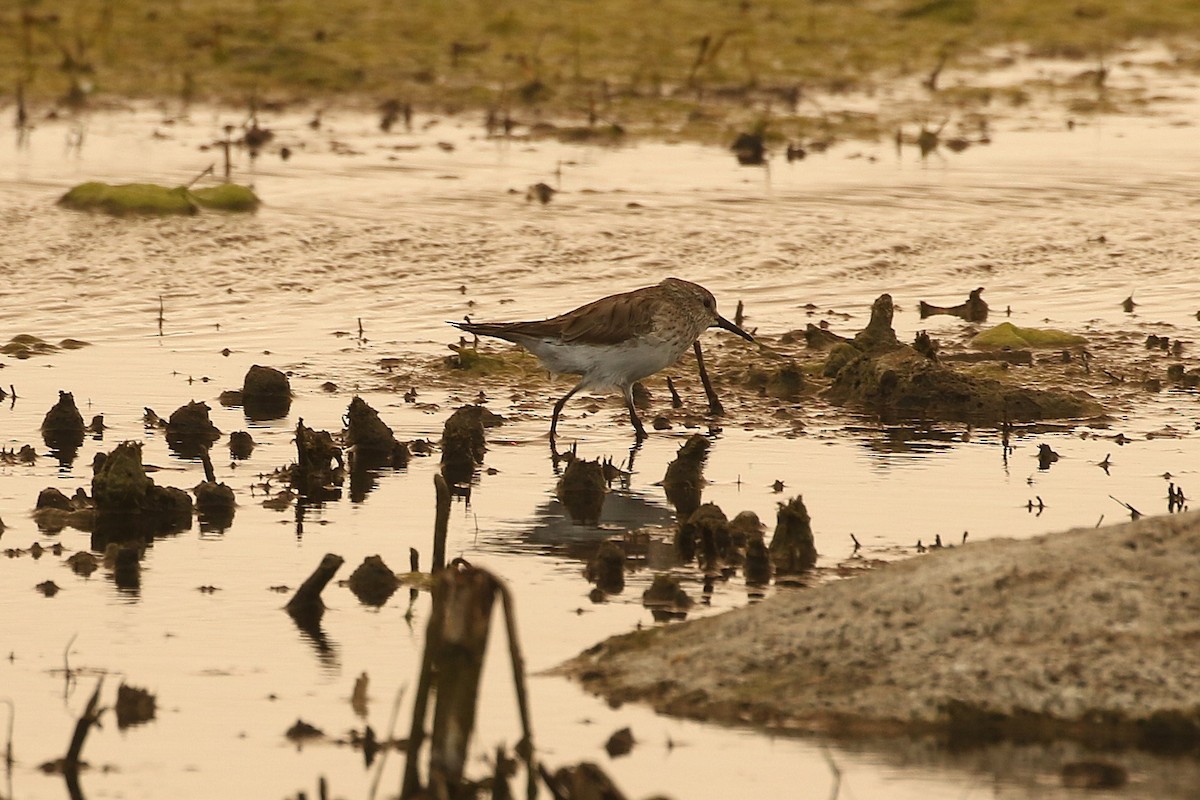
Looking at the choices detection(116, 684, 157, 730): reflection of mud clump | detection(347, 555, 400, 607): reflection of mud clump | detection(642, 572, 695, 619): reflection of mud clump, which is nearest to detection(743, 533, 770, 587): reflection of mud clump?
detection(642, 572, 695, 619): reflection of mud clump

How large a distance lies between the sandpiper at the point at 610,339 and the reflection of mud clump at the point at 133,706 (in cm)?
474

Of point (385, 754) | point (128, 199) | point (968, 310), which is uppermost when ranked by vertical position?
point (128, 199)

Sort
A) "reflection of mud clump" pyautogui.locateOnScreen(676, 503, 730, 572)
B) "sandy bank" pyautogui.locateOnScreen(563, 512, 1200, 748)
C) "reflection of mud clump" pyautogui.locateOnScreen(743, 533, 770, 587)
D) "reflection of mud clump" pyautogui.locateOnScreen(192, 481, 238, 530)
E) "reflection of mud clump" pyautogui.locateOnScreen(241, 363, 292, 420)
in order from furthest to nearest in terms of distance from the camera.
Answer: "reflection of mud clump" pyautogui.locateOnScreen(241, 363, 292, 420), "reflection of mud clump" pyautogui.locateOnScreen(192, 481, 238, 530), "reflection of mud clump" pyautogui.locateOnScreen(676, 503, 730, 572), "reflection of mud clump" pyautogui.locateOnScreen(743, 533, 770, 587), "sandy bank" pyautogui.locateOnScreen(563, 512, 1200, 748)

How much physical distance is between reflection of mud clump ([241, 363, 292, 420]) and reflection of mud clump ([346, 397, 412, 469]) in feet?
4.22

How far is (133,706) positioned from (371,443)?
395 cm

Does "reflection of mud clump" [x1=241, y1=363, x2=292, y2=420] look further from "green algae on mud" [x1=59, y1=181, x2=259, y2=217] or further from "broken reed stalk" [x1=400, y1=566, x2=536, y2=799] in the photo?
"broken reed stalk" [x1=400, y1=566, x2=536, y2=799]

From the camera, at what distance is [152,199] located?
17938 millimetres

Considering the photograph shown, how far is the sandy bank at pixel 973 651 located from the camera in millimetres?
6664

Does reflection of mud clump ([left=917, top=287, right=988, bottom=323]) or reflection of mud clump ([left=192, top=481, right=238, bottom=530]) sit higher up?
reflection of mud clump ([left=917, top=287, right=988, bottom=323])

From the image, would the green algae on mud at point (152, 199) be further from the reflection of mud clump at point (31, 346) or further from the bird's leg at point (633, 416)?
the bird's leg at point (633, 416)

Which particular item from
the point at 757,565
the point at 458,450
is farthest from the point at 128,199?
the point at 757,565

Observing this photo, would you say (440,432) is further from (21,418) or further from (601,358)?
(21,418)

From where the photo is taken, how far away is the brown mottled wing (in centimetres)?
1162

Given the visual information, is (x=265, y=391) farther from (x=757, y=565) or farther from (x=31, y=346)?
(x=757, y=565)
